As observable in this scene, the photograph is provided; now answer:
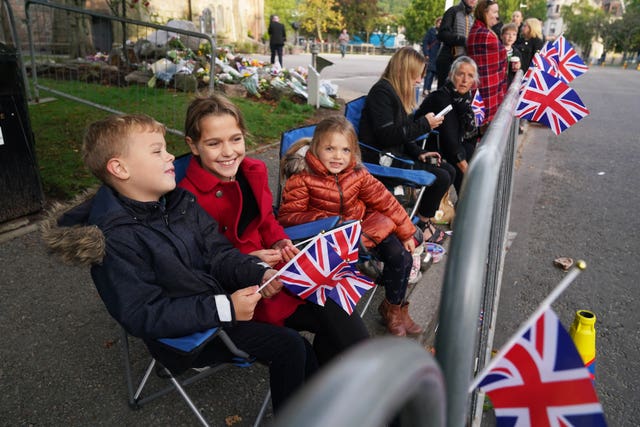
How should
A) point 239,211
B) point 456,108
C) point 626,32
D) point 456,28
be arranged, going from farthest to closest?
point 626,32
point 456,28
point 456,108
point 239,211

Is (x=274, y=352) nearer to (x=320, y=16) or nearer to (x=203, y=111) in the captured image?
(x=203, y=111)

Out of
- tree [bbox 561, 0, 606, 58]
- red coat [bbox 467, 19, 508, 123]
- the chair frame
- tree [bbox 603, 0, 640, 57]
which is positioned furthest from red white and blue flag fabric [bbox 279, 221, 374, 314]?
tree [bbox 561, 0, 606, 58]

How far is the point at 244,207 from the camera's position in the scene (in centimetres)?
262

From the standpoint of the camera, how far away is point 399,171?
357cm

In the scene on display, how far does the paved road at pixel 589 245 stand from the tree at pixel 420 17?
44.4m

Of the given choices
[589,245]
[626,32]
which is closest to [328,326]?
[589,245]

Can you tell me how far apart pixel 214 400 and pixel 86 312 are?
117cm

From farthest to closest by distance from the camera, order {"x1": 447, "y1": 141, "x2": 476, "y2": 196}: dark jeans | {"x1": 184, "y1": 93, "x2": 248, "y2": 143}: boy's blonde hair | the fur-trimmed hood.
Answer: {"x1": 447, "y1": 141, "x2": 476, "y2": 196}: dark jeans, {"x1": 184, "y1": 93, "x2": 248, "y2": 143}: boy's blonde hair, the fur-trimmed hood

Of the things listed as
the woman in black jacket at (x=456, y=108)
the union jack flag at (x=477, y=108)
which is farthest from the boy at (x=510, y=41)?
the woman in black jacket at (x=456, y=108)

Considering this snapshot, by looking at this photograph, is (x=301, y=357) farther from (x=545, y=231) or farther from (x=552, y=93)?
(x=545, y=231)

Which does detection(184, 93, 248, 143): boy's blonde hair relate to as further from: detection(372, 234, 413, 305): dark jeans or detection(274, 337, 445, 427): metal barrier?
detection(274, 337, 445, 427): metal barrier

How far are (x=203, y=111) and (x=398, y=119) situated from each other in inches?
82.7

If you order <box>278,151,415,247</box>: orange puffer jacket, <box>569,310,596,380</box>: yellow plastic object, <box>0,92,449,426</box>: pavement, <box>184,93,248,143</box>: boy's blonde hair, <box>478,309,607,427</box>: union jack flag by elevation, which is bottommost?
<box>0,92,449,426</box>: pavement

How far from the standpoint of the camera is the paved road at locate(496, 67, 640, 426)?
9.90ft
